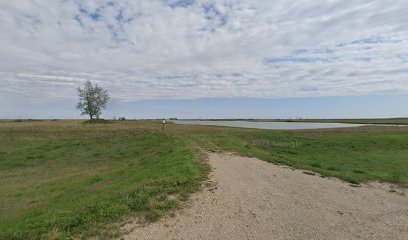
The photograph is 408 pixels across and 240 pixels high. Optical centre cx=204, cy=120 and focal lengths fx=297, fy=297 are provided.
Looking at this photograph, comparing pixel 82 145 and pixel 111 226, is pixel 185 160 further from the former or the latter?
pixel 82 145

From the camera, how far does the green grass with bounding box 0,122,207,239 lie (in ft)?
25.3

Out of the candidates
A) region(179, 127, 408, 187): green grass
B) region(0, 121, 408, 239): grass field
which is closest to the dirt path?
region(0, 121, 408, 239): grass field

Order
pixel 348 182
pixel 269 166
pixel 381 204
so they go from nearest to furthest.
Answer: pixel 381 204 → pixel 348 182 → pixel 269 166

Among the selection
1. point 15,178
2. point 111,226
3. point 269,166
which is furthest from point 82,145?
point 111,226

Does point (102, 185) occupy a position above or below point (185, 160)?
below

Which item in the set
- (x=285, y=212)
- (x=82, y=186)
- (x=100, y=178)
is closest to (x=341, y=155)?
(x=100, y=178)

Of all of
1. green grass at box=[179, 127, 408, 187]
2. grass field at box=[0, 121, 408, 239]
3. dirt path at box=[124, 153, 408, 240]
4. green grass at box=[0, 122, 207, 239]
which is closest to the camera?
dirt path at box=[124, 153, 408, 240]

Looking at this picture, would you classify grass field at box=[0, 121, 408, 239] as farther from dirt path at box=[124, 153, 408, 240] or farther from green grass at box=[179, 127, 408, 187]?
dirt path at box=[124, 153, 408, 240]

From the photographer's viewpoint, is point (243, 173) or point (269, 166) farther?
point (269, 166)

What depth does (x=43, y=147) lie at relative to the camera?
103 ft

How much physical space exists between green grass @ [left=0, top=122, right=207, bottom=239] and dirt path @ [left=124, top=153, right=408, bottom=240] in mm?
862

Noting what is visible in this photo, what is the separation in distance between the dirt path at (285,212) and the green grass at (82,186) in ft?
2.83

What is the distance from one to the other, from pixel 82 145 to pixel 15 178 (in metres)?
13.6

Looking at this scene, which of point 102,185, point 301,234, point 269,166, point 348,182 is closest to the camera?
point 301,234
